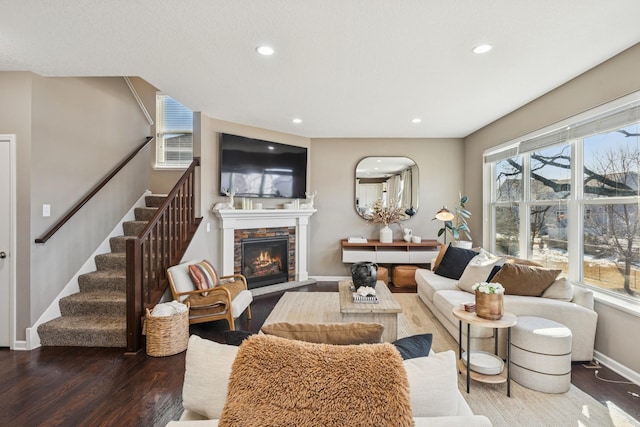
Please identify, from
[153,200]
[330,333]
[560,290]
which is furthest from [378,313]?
[153,200]

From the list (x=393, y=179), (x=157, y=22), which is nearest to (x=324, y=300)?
(x=393, y=179)

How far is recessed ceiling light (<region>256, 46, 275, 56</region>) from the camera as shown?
250 centimetres

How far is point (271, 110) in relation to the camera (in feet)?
13.9

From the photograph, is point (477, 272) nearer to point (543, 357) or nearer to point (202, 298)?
point (543, 357)

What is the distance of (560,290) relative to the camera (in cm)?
283

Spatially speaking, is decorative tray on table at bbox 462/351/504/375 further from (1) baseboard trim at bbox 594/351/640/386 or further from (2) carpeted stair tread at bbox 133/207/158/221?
(2) carpeted stair tread at bbox 133/207/158/221

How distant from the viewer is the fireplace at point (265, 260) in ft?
16.5

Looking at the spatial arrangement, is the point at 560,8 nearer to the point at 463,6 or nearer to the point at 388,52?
the point at 463,6

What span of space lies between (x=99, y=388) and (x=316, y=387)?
2.31 meters

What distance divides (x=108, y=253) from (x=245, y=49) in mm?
3112

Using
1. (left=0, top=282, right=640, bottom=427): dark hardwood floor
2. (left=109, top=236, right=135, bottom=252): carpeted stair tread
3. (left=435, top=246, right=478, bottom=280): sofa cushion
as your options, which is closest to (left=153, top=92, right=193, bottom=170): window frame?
(left=109, top=236, right=135, bottom=252): carpeted stair tread

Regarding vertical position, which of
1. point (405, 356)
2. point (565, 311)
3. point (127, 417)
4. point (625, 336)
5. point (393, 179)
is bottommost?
point (127, 417)

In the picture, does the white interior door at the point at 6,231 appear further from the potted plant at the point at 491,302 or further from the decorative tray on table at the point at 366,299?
the potted plant at the point at 491,302

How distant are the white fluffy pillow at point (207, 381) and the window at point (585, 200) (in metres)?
3.23
